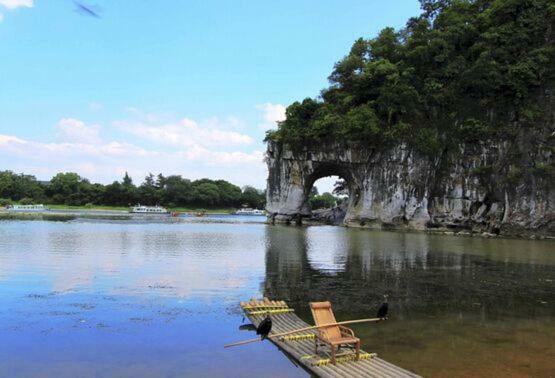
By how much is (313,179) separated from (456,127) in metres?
22.2

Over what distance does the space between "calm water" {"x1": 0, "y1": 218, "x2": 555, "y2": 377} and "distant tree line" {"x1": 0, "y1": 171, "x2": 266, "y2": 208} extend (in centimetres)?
10148

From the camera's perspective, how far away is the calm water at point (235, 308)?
903cm

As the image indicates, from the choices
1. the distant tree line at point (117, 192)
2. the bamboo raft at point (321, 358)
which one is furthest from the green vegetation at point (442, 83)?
the distant tree line at point (117, 192)

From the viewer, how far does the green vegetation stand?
4794cm

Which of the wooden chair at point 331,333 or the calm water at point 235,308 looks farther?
the wooden chair at point 331,333

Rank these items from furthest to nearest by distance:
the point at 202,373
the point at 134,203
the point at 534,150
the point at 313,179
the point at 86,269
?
the point at 134,203
the point at 313,179
the point at 534,150
the point at 86,269
the point at 202,373

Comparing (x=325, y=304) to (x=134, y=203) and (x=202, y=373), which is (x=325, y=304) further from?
(x=134, y=203)

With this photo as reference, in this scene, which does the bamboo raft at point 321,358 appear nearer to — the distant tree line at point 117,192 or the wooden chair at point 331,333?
the wooden chair at point 331,333

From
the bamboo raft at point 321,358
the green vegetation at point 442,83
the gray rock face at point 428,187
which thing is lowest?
the bamboo raft at point 321,358

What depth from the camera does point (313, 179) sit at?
223ft

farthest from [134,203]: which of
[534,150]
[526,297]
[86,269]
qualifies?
[526,297]

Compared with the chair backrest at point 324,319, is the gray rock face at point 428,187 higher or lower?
higher

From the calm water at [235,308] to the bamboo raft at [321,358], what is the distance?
299 mm

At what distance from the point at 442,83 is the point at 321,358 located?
50163mm
